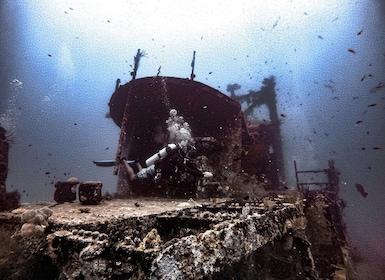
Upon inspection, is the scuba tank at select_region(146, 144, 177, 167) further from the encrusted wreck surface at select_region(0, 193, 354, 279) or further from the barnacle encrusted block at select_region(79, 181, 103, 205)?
the encrusted wreck surface at select_region(0, 193, 354, 279)

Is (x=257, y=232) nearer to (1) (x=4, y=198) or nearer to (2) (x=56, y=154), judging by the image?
(1) (x=4, y=198)

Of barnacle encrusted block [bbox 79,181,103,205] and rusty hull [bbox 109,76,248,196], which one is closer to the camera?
barnacle encrusted block [bbox 79,181,103,205]

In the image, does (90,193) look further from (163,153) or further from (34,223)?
(163,153)

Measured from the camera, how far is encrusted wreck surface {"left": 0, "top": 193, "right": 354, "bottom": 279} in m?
1.65

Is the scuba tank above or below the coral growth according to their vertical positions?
above

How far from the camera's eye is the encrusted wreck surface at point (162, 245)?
165cm

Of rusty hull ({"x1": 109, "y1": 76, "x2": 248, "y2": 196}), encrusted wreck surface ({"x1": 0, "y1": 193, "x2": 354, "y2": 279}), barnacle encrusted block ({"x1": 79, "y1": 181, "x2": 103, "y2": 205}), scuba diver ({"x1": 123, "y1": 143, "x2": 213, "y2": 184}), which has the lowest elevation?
encrusted wreck surface ({"x1": 0, "y1": 193, "x2": 354, "y2": 279})

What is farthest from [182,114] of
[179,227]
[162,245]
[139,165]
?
[162,245]

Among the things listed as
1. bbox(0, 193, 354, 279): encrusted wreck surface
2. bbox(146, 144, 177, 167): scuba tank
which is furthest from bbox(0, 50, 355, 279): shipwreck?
bbox(146, 144, 177, 167): scuba tank

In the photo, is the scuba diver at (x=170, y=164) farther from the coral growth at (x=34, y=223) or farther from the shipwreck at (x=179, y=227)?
the coral growth at (x=34, y=223)

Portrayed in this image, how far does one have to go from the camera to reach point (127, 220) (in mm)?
3055

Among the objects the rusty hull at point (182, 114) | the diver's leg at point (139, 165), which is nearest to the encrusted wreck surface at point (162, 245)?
the rusty hull at point (182, 114)

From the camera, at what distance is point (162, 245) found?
1770mm

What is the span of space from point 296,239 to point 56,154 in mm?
159125
